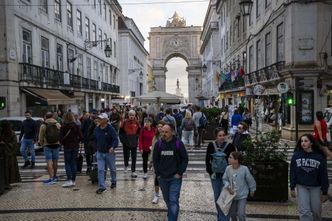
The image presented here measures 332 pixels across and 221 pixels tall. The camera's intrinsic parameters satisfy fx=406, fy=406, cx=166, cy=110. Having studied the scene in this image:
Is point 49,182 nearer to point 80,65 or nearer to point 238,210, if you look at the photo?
point 238,210

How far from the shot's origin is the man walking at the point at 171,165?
19.2 ft

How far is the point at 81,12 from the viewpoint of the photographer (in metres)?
34.8

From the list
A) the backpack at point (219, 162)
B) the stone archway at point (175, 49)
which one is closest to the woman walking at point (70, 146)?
the backpack at point (219, 162)

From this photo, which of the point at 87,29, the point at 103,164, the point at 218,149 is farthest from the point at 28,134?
the point at 87,29

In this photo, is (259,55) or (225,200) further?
(259,55)

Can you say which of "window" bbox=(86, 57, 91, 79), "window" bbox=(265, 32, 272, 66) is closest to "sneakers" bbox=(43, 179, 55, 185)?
"window" bbox=(265, 32, 272, 66)

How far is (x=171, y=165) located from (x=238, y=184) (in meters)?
0.99

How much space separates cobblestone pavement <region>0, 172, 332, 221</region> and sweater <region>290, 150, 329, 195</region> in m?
1.34

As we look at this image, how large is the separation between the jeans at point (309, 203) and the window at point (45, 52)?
72.7 feet

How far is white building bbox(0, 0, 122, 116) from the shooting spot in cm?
1983

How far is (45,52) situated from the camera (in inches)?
1013

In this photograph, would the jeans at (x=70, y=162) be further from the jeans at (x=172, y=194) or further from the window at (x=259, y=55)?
the window at (x=259, y=55)

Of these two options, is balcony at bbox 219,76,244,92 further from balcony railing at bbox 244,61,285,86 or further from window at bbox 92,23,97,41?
window at bbox 92,23,97,41

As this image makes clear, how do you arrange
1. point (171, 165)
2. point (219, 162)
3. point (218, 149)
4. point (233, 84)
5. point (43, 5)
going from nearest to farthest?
point (171, 165), point (219, 162), point (218, 149), point (43, 5), point (233, 84)
